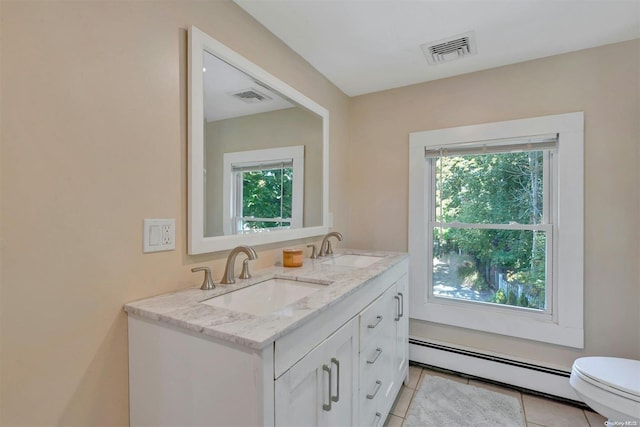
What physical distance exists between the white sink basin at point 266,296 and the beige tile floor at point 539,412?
3.32ft

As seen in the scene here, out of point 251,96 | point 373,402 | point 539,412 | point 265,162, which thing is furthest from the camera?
point 539,412

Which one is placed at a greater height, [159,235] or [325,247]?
[159,235]

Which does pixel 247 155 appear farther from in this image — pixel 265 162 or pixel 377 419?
pixel 377 419

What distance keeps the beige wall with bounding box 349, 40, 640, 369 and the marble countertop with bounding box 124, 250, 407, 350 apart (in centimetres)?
128

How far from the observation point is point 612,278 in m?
1.77

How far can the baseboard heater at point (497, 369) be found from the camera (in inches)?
73.7

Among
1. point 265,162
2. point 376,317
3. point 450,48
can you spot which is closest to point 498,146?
point 450,48

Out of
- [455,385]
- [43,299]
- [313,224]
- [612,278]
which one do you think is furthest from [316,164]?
[612,278]

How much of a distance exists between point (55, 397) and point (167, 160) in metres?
0.81

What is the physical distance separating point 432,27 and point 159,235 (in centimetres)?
175

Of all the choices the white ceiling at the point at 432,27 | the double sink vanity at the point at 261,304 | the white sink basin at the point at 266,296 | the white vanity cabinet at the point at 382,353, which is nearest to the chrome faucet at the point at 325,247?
the double sink vanity at the point at 261,304

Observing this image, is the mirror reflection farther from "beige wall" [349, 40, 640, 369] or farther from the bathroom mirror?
"beige wall" [349, 40, 640, 369]

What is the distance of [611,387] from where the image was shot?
4.39 feet

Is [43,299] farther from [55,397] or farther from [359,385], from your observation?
[359,385]
